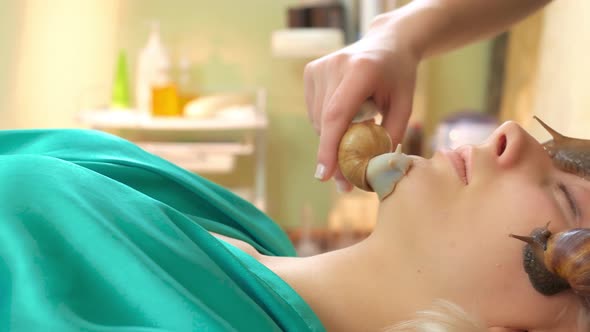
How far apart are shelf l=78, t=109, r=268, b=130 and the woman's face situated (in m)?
1.42

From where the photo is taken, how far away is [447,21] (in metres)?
1.04

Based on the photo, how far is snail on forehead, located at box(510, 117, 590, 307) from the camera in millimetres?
658

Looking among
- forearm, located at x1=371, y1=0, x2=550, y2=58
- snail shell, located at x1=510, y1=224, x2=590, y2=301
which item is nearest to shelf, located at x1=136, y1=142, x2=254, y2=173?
forearm, located at x1=371, y1=0, x2=550, y2=58

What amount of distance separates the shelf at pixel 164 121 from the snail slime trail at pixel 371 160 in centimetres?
136

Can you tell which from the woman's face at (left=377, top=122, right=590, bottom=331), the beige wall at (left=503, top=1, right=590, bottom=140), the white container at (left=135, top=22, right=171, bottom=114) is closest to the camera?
the woman's face at (left=377, top=122, right=590, bottom=331)

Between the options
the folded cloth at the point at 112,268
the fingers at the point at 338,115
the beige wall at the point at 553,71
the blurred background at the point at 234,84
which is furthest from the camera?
the blurred background at the point at 234,84

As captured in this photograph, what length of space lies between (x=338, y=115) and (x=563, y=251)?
34 centimetres

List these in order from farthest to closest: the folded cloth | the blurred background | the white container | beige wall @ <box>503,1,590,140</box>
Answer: the white container < the blurred background < beige wall @ <box>503,1,590,140</box> < the folded cloth

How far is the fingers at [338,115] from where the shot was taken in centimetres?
88

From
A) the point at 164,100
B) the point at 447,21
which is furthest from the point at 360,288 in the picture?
the point at 164,100

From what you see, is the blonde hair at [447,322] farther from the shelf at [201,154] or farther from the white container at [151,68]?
the white container at [151,68]

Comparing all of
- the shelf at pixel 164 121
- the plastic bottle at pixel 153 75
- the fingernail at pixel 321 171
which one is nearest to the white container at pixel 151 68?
the plastic bottle at pixel 153 75

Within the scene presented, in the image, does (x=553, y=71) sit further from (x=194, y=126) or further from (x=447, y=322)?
(x=447, y=322)

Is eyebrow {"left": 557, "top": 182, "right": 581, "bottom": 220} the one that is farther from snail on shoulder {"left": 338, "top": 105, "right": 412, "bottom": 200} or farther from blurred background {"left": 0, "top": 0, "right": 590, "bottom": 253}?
blurred background {"left": 0, "top": 0, "right": 590, "bottom": 253}
